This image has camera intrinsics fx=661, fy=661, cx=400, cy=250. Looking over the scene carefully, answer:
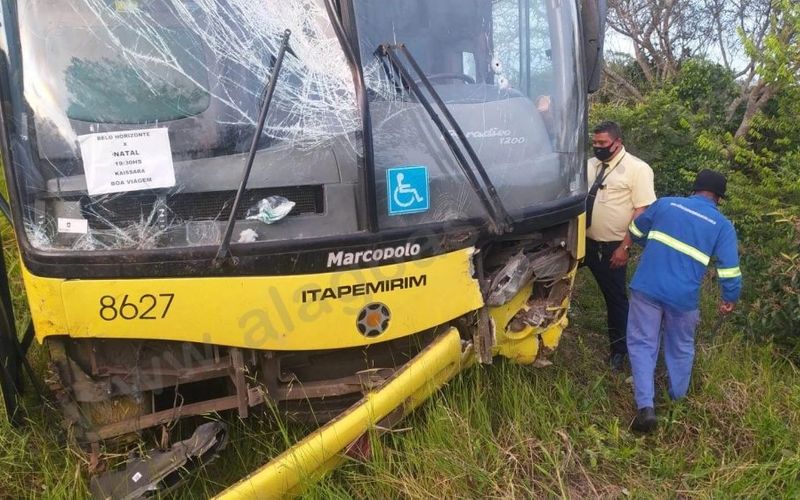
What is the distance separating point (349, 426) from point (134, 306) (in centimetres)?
95

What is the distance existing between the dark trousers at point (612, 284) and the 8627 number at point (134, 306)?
3.03 metres

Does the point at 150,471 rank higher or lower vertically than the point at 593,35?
lower

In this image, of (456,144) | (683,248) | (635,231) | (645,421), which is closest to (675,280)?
(683,248)

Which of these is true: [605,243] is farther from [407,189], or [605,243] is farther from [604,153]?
[407,189]

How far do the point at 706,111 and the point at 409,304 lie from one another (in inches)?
293

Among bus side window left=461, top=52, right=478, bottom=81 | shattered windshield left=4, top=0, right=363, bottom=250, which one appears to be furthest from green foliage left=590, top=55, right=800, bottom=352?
shattered windshield left=4, top=0, right=363, bottom=250

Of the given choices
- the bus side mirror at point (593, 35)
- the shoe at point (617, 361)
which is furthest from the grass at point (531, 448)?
the bus side mirror at point (593, 35)

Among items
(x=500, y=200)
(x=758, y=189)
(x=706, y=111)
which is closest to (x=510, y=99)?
(x=500, y=200)

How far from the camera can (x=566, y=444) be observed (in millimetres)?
3209

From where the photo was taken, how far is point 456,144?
2.78 metres

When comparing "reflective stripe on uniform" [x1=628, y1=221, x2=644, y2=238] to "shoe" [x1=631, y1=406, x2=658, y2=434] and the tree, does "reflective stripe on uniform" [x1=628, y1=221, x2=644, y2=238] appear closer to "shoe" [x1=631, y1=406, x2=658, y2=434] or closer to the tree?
"shoe" [x1=631, y1=406, x2=658, y2=434]

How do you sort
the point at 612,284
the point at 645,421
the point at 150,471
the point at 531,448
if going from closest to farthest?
the point at 150,471 → the point at 531,448 → the point at 645,421 → the point at 612,284

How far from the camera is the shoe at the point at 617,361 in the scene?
450cm

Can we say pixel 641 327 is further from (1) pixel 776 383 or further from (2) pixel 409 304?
(2) pixel 409 304
